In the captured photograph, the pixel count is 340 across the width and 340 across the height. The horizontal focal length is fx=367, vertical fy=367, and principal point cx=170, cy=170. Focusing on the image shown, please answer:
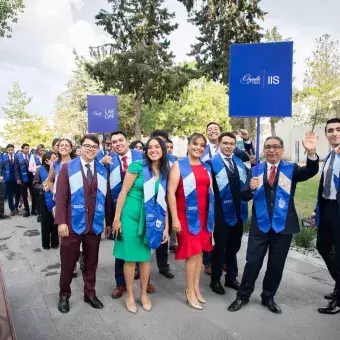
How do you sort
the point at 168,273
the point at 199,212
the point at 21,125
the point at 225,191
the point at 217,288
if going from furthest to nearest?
the point at 21,125
the point at 168,273
the point at 217,288
the point at 225,191
the point at 199,212

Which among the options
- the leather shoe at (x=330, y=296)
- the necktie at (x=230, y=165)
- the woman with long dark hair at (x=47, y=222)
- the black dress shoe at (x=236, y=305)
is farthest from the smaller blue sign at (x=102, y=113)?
the leather shoe at (x=330, y=296)

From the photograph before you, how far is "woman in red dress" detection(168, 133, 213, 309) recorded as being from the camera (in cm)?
379

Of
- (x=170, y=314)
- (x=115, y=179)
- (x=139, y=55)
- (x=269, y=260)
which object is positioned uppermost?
(x=139, y=55)

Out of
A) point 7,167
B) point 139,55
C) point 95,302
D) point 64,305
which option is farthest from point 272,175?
point 139,55

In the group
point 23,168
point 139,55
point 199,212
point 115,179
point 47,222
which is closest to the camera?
point 199,212

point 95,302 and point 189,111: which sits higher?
point 189,111

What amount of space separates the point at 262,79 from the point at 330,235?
181 centimetres

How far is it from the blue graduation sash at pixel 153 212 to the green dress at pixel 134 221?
0.07 meters

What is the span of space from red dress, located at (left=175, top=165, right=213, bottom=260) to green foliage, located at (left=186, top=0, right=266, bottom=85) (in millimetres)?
18341

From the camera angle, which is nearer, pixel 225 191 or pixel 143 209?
pixel 143 209

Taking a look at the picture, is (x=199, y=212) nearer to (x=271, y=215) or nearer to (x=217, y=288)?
(x=271, y=215)

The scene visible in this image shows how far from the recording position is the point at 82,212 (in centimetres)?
372

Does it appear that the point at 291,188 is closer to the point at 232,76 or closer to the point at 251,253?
the point at 251,253

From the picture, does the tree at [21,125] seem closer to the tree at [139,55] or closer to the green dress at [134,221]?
the tree at [139,55]
